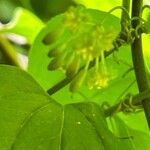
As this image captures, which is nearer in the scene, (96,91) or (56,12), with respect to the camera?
(96,91)

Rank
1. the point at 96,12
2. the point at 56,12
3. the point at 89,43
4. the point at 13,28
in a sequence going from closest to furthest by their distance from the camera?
1. the point at 89,43
2. the point at 96,12
3. the point at 56,12
4. the point at 13,28

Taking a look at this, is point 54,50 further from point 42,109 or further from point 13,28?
point 13,28

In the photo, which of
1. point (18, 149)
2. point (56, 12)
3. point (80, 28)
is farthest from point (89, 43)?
point (56, 12)

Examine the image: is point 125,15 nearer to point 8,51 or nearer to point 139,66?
point 139,66

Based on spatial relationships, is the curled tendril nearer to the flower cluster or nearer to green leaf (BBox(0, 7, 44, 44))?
the flower cluster

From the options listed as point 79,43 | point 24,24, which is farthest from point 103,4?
point 79,43

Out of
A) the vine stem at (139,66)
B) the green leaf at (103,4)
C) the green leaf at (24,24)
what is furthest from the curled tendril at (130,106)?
the green leaf at (24,24)

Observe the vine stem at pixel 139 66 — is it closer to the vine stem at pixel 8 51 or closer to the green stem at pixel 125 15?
the green stem at pixel 125 15

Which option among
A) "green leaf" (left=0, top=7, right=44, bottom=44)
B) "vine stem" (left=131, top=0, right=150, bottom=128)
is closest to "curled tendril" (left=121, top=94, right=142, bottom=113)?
"vine stem" (left=131, top=0, right=150, bottom=128)
